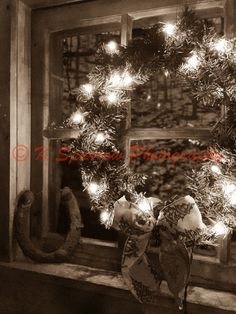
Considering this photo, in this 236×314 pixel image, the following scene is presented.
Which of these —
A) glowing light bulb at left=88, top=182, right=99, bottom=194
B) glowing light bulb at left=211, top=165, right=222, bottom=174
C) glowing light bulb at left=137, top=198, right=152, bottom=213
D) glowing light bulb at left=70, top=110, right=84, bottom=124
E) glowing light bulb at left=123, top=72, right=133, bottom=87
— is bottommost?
glowing light bulb at left=137, top=198, right=152, bottom=213

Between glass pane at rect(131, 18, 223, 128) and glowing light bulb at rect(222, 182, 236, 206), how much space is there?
2925 millimetres

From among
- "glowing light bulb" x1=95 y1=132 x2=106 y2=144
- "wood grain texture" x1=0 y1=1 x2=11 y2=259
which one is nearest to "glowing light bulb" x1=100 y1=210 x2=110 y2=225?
"glowing light bulb" x1=95 y1=132 x2=106 y2=144

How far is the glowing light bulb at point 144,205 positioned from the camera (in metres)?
1.07

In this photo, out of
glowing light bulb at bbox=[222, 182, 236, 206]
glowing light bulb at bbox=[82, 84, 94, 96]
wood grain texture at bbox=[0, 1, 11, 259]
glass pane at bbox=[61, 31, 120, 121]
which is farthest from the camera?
glass pane at bbox=[61, 31, 120, 121]

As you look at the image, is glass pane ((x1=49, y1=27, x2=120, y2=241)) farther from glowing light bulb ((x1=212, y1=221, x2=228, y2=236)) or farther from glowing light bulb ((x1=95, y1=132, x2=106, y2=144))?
glowing light bulb ((x1=212, y1=221, x2=228, y2=236))

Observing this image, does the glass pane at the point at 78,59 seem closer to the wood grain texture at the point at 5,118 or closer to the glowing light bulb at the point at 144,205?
the wood grain texture at the point at 5,118

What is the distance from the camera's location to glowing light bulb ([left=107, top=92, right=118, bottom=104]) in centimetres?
115

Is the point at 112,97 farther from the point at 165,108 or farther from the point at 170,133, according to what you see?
the point at 165,108

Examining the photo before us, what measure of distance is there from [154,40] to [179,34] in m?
0.09

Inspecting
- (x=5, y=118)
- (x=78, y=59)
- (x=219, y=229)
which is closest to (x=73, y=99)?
(x=78, y=59)

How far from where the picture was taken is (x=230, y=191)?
963 mm

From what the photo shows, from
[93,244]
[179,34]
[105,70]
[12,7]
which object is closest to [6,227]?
[93,244]

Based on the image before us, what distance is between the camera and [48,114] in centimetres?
146

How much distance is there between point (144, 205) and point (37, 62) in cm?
78
